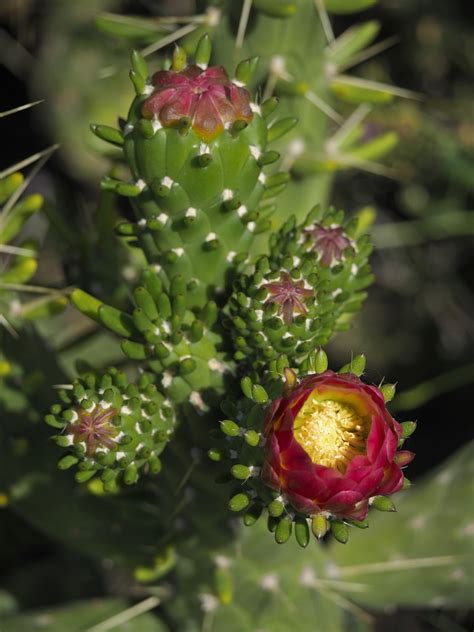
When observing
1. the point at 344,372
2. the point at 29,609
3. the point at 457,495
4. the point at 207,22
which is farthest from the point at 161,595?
the point at 207,22

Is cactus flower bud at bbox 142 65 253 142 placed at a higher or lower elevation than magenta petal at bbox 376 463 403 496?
higher

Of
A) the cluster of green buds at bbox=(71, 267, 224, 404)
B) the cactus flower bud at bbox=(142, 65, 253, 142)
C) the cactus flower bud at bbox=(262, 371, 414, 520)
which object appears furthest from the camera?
the cluster of green buds at bbox=(71, 267, 224, 404)

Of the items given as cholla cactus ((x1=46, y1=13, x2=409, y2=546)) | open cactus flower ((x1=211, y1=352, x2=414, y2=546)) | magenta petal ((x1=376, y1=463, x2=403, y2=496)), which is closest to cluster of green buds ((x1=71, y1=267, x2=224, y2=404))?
cholla cactus ((x1=46, y1=13, x2=409, y2=546))

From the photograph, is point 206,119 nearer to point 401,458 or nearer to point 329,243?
point 329,243

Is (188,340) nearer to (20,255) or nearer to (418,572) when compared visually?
(20,255)

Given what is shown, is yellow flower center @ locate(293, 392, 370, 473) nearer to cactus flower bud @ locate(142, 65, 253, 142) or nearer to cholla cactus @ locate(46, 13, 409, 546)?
cholla cactus @ locate(46, 13, 409, 546)

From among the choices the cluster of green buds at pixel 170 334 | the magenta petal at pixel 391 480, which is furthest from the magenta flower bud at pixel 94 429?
the magenta petal at pixel 391 480

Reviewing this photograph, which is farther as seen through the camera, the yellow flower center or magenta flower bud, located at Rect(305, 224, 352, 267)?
magenta flower bud, located at Rect(305, 224, 352, 267)
